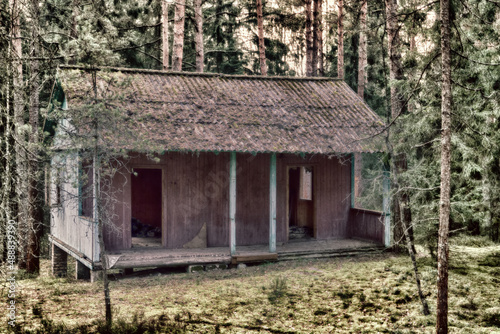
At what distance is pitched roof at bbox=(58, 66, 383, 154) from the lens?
12.8 meters

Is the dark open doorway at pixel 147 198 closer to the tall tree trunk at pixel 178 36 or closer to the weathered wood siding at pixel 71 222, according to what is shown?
the weathered wood siding at pixel 71 222

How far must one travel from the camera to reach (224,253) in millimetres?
A: 13312

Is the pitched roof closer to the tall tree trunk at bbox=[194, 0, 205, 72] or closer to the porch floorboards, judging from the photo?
the porch floorboards

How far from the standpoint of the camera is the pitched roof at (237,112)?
42.0 feet

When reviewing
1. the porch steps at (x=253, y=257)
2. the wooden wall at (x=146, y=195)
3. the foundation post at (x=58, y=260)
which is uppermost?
the wooden wall at (x=146, y=195)

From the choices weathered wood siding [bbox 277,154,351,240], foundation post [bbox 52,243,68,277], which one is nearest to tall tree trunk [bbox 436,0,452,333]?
weathered wood siding [bbox 277,154,351,240]

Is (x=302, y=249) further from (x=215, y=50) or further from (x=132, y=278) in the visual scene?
(x=215, y=50)

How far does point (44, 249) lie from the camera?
2011 cm

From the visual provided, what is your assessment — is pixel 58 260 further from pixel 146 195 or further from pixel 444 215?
pixel 444 215

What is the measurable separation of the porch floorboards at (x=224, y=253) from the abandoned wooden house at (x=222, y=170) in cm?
3

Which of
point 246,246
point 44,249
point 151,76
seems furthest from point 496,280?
point 44,249

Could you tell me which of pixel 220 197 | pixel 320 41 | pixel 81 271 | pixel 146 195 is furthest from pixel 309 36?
pixel 81 271

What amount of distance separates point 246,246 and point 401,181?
4.96m

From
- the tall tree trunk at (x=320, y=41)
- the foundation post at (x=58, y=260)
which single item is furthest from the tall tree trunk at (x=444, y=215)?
the tall tree trunk at (x=320, y=41)
